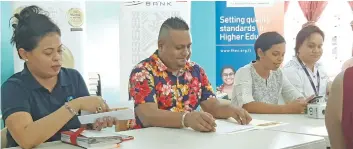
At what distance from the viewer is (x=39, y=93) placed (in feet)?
7.17

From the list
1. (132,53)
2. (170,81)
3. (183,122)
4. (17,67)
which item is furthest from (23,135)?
(132,53)

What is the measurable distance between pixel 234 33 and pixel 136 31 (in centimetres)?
128

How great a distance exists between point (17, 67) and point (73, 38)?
567mm

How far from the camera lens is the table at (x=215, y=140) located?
6.22ft

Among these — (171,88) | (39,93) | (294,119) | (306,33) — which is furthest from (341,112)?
(306,33)

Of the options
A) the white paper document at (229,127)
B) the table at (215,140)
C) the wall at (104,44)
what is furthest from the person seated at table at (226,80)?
the table at (215,140)

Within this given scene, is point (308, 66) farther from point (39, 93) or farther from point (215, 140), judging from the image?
point (39, 93)

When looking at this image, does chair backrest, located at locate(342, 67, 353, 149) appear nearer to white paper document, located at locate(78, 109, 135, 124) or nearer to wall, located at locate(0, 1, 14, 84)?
white paper document, located at locate(78, 109, 135, 124)

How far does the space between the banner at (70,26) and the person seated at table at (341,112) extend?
9.72 feet

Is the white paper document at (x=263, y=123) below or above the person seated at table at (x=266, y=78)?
below

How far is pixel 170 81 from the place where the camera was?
103 inches

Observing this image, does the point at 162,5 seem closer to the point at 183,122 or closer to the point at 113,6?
the point at 113,6

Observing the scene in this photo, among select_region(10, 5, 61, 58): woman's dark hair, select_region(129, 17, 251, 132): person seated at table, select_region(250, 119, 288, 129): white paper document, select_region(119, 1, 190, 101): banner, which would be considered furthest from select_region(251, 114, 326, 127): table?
select_region(119, 1, 190, 101): banner

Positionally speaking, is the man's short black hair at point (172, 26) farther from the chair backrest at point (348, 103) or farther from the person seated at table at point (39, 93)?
the chair backrest at point (348, 103)
